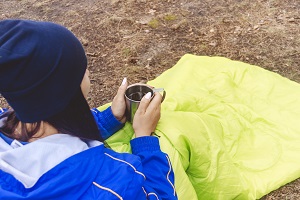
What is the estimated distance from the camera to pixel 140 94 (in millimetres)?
1775

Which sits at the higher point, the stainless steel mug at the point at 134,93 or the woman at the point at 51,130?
the woman at the point at 51,130

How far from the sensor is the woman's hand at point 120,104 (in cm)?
173

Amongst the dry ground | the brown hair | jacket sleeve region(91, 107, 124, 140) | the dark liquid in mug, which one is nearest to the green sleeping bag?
jacket sleeve region(91, 107, 124, 140)

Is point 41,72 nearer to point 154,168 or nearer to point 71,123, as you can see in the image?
point 71,123

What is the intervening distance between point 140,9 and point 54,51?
2.70 metres

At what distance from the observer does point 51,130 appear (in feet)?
3.92

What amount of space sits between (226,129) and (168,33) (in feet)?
4.59

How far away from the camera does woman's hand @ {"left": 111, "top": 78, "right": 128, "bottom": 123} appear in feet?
5.68

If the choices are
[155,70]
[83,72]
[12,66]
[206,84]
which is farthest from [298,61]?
[12,66]

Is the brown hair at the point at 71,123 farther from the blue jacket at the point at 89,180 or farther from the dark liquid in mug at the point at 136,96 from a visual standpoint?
the dark liquid in mug at the point at 136,96

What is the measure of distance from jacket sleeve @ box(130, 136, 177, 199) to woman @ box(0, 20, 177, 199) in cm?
12

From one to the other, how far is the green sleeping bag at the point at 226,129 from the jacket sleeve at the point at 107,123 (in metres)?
0.03

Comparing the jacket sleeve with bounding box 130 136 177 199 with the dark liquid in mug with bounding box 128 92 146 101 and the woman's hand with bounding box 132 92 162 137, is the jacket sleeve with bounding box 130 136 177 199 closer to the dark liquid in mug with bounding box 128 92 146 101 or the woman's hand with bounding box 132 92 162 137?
the woman's hand with bounding box 132 92 162 137

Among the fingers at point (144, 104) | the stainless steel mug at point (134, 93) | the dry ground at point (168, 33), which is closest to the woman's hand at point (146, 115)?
the fingers at point (144, 104)
